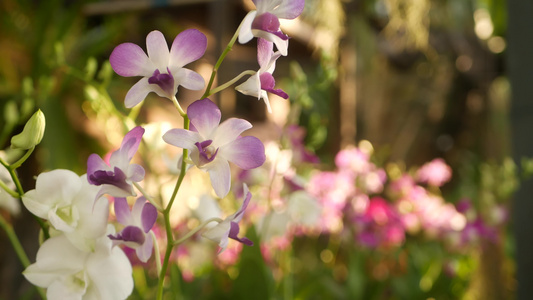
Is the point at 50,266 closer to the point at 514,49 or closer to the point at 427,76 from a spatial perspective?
the point at 514,49

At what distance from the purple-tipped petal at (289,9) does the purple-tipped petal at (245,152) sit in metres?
0.07

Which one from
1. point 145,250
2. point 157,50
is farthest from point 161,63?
point 145,250

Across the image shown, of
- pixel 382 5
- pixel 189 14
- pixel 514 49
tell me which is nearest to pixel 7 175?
pixel 514 49

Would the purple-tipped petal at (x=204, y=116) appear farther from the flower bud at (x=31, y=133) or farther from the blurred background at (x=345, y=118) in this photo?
the blurred background at (x=345, y=118)

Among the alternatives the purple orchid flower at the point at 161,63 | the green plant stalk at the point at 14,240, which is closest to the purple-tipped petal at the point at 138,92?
the purple orchid flower at the point at 161,63

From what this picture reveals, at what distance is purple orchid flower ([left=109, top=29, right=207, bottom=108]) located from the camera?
28 centimetres

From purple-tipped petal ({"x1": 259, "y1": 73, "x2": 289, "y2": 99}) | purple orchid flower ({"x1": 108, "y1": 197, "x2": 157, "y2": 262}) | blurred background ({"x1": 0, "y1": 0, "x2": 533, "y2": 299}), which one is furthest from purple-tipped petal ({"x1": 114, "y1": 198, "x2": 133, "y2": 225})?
blurred background ({"x1": 0, "y1": 0, "x2": 533, "y2": 299})

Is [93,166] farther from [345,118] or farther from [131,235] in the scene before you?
[345,118]

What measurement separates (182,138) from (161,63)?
42 mm

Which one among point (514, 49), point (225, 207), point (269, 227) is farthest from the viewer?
point (225, 207)

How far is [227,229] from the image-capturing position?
0.96 ft

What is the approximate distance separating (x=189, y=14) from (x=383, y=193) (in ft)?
6.44

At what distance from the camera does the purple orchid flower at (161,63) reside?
0.28 m

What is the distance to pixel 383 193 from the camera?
222 cm
